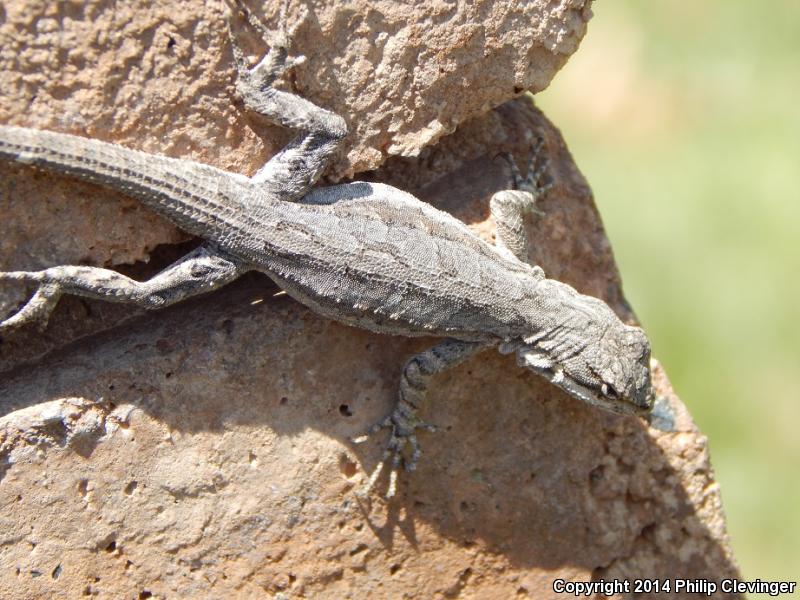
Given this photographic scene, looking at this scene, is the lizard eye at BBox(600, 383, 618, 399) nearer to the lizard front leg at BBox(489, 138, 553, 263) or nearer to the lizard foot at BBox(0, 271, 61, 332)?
the lizard front leg at BBox(489, 138, 553, 263)

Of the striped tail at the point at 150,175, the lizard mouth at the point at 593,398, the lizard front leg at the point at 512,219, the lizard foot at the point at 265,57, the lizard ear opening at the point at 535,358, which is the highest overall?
the lizard foot at the point at 265,57

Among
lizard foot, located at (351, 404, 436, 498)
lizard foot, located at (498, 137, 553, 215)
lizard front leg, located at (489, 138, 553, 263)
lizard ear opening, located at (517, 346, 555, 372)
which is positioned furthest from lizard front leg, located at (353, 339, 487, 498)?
lizard foot, located at (498, 137, 553, 215)

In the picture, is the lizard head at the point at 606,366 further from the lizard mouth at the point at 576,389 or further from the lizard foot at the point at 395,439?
the lizard foot at the point at 395,439

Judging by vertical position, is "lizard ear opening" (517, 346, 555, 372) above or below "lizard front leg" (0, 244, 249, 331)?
above

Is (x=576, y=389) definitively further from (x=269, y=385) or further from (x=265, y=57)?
(x=265, y=57)

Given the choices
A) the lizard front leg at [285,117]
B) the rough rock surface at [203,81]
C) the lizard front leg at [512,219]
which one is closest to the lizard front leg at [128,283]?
the rough rock surface at [203,81]

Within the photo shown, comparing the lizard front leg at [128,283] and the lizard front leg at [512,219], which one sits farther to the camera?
the lizard front leg at [512,219]
